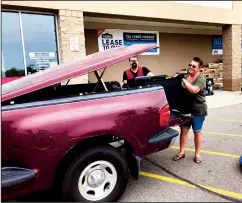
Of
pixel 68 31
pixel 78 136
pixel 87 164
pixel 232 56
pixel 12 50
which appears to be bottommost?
pixel 87 164

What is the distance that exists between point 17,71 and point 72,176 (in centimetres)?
697

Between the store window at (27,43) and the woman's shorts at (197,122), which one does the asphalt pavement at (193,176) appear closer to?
the woman's shorts at (197,122)

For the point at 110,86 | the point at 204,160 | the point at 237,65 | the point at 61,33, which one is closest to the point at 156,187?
the point at 204,160

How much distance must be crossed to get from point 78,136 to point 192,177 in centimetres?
179

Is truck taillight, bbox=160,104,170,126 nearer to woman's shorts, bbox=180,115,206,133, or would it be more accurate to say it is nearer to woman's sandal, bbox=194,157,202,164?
woman's shorts, bbox=180,115,206,133

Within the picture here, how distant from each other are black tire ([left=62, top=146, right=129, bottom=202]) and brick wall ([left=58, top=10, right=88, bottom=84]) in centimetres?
595

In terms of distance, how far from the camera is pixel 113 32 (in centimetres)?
1247

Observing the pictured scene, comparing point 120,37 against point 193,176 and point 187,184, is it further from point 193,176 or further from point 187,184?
point 187,184

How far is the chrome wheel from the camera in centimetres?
273

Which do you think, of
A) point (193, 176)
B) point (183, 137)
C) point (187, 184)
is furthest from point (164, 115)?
point (183, 137)

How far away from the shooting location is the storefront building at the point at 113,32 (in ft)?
27.8

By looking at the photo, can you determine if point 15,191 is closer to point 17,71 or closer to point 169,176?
point 169,176

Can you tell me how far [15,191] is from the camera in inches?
95.5

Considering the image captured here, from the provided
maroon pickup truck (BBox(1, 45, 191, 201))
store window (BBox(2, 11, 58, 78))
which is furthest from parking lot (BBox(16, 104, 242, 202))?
store window (BBox(2, 11, 58, 78))
